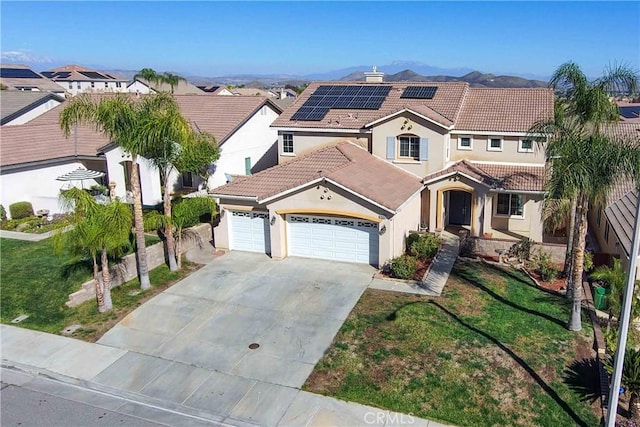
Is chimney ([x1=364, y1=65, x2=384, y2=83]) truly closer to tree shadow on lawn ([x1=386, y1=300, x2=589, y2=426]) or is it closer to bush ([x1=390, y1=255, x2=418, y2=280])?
bush ([x1=390, y1=255, x2=418, y2=280])

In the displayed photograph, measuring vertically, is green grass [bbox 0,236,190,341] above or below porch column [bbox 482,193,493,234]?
below

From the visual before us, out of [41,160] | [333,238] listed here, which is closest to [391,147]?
[333,238]

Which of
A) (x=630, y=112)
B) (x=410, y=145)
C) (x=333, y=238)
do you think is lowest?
(x=333, y=238)

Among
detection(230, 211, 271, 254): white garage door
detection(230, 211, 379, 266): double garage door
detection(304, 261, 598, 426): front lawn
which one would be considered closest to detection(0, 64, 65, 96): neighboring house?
detection(230, 211, 271, 254): white garage door

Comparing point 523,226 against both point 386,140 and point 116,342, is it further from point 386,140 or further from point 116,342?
point 116,342

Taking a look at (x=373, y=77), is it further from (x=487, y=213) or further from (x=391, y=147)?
(x=487, y=213)

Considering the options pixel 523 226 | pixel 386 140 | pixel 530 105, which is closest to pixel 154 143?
pixel 386 140
